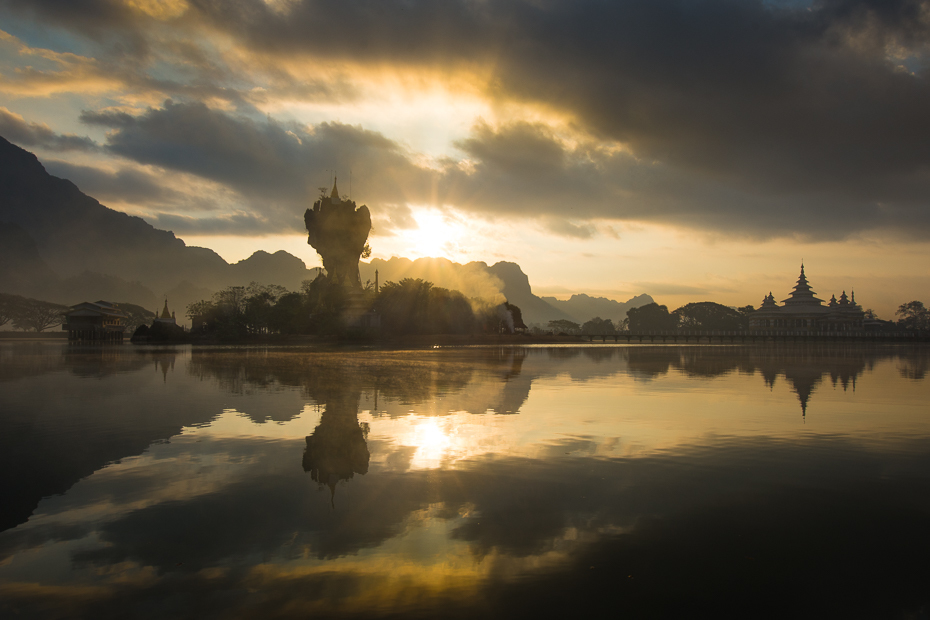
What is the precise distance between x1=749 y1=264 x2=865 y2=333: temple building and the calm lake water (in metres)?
166

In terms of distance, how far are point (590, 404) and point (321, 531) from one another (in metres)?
15.0

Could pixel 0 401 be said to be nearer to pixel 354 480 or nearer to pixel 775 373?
pixel 354 480

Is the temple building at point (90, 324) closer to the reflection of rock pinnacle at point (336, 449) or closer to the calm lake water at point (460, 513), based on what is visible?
the calm lake water at point (460, 513)

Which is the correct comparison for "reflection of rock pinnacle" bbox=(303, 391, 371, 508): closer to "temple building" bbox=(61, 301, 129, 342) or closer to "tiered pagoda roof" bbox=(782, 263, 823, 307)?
"temple building" bbox=(61, 301, 129, 342)

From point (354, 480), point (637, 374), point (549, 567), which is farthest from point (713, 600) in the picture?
point (637, 374)

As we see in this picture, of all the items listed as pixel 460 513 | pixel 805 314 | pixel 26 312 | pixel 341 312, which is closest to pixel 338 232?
pixel 341 312

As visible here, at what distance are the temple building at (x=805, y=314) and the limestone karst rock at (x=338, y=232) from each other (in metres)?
123

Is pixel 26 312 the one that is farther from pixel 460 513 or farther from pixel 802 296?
pixel 802 296

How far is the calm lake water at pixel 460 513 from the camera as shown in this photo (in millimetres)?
6320

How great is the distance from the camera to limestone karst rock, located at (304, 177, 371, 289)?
16075 cm

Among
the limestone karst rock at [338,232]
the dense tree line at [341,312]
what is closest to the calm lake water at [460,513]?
the dense tree line at [341,312]

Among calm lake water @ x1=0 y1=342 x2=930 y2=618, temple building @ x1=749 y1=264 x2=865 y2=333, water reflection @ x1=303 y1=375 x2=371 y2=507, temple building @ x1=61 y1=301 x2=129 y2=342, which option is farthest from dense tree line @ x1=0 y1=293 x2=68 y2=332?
temple building @ x1=749 y1=264 x2=865 y2=333

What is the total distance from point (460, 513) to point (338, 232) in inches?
6315

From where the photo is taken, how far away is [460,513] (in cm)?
884
